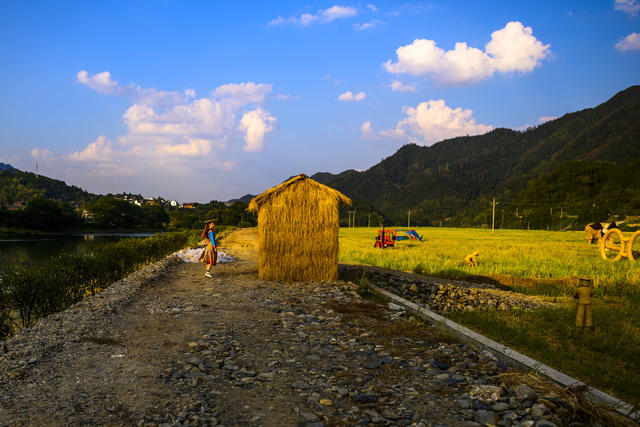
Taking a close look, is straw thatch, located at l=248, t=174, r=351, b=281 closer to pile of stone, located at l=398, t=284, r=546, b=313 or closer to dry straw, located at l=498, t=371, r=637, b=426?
pile of stone, located at l=398, t=284, r=546, b=313

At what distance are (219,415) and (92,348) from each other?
127 inches

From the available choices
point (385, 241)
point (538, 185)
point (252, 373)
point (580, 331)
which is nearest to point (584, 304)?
point (580, 331)

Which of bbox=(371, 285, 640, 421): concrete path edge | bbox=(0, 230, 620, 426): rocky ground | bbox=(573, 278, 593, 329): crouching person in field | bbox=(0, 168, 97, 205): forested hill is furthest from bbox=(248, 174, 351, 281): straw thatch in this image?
bbox=(0, 168, 97, 205): forested hill

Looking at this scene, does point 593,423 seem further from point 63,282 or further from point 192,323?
point 63,282

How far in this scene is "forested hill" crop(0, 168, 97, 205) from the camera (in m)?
135

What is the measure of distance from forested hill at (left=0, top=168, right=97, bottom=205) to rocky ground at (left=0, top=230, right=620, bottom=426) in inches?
6072

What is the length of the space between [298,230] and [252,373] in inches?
308

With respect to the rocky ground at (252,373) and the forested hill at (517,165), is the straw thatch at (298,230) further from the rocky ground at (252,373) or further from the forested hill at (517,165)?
the forested hill at (517,165)

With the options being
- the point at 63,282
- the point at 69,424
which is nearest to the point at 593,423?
the point at 69,424

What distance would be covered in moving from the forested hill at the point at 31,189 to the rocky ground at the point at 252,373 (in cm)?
15422

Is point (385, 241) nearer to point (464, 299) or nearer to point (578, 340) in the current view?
point (464, 299)

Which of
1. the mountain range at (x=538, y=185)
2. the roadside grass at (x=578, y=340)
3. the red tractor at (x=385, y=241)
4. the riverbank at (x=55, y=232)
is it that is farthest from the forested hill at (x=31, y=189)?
the roadside grass at (x=578, y=340)

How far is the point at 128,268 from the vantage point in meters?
15.6

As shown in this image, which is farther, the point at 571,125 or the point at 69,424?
the point at 571,125
